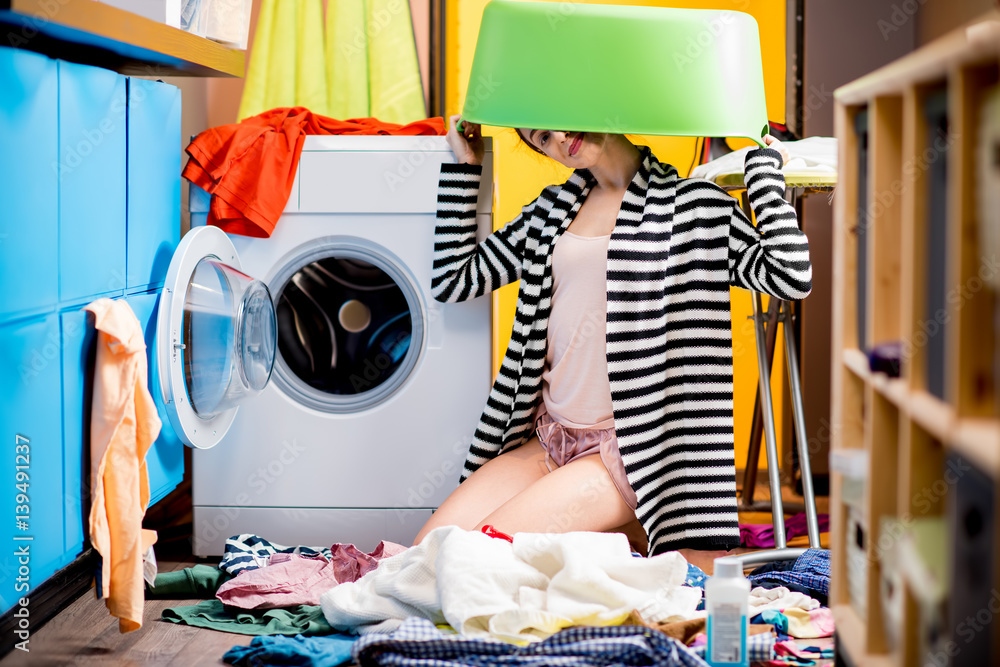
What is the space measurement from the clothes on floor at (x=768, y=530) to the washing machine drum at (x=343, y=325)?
38.0 inches

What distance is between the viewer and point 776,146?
185cm

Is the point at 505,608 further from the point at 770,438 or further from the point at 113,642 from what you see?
the point at 770,438

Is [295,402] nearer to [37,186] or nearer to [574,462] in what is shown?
[574,462]

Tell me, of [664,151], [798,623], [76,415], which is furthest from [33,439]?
Result: [664,151]

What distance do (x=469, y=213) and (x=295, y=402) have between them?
2.01ft

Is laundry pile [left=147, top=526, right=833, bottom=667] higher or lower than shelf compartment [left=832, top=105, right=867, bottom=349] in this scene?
lower

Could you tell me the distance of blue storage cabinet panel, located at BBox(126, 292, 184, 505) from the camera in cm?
177

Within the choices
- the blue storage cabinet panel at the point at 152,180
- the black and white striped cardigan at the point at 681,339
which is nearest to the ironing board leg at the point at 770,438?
the black and white striped cardigan at the point at 681,339

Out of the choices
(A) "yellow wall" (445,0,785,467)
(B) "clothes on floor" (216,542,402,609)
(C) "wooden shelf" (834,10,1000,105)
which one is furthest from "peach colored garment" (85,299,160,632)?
(A) "yellow wall" (445,0,785,467)

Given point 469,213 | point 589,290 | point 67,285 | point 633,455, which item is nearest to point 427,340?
point 469,213

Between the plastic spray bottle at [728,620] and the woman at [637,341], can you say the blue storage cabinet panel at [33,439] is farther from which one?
the plastic spray bottle at [728,620]

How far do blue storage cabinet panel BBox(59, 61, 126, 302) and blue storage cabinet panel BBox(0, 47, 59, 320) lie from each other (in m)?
0.03

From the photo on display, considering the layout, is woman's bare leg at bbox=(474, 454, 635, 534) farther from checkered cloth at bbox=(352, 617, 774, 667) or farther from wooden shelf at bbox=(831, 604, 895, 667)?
wooden shelf at bbox=(831, 604, 895, 667)

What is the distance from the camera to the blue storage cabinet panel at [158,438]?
177 centimetres
